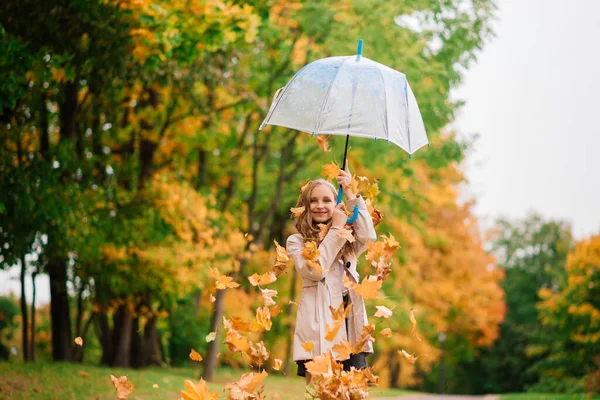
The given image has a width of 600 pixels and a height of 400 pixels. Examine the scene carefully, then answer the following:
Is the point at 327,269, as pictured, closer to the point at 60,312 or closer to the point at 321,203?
the point at 321,203

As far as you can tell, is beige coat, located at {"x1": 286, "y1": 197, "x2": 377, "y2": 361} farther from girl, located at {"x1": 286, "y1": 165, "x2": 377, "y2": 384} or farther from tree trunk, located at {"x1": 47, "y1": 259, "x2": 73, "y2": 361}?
tree trunk, located at {"x1": 47, "y1": 259, "x2": 73, "y2": 361}

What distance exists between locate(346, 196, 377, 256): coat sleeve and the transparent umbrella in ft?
0.43

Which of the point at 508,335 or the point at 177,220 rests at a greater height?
the point at 177,220

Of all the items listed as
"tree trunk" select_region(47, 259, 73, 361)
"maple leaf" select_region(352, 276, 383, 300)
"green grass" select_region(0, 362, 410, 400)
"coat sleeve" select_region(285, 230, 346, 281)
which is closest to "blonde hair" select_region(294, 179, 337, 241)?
"coat sleeve" select_region(285, 230, 346, 281)

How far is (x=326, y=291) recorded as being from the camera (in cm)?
471

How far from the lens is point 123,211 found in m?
11.7

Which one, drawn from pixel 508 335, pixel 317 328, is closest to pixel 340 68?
pixel 317 328

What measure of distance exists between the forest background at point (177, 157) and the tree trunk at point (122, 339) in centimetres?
4

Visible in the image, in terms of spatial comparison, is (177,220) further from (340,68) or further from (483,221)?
(483,221)


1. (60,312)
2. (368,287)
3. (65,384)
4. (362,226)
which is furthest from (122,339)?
(368,287)

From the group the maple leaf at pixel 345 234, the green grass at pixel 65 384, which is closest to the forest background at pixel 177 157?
the maple leaf at pixel 345 234

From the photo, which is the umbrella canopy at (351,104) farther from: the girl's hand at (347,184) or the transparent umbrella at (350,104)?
the girl's hand at (347,184)

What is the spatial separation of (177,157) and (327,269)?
36.9 feet

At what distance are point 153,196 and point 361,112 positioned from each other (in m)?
7.63
